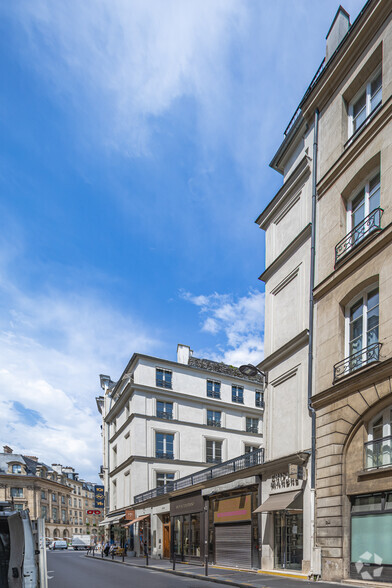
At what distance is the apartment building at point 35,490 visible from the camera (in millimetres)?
80688

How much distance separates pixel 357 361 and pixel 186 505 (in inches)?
645

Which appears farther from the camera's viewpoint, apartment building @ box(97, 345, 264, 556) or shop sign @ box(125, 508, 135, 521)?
apartment building @ box(97, 345, 264, 556)

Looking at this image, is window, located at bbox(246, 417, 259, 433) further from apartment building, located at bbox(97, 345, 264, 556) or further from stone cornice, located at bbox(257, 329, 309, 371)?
stone cornice, located at bbox(257, 329, 309, 371)

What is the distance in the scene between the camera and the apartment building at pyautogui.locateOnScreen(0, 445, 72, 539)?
80.7m

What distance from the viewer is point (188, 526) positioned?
82.4 feet

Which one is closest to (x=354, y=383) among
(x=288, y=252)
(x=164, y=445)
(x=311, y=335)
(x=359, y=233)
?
(x=311, y=335)

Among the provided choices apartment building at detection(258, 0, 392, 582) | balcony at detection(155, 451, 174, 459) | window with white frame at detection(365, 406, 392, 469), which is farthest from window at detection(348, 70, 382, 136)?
balcony at detection(155, 451, 174, 459)

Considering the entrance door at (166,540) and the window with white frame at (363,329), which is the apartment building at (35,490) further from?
the window with white frame at (363,329)

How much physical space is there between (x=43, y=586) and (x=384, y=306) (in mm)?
9644

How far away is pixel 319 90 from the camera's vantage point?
16562 mm

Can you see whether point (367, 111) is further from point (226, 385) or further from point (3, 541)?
point (226, 385)

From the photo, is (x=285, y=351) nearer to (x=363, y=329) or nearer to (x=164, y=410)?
(x=363, y=329)

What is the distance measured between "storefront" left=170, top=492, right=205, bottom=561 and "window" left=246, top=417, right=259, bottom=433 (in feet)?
49.9

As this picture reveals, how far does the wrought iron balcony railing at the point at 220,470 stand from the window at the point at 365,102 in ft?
42.6
